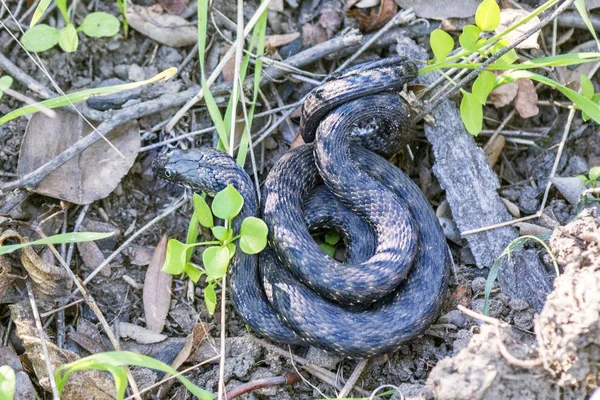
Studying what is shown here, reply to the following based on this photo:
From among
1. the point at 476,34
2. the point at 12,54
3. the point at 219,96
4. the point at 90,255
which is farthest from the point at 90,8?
the point at 476,34

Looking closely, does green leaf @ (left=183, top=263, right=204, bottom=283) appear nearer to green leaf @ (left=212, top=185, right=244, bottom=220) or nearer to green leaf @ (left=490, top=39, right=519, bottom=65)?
green leaf @ (left=212, top=185, right=244, bottom=220)

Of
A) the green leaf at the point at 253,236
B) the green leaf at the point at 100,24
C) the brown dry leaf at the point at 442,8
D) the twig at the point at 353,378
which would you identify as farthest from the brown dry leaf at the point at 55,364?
the brown dry leaf at the point at 442,8

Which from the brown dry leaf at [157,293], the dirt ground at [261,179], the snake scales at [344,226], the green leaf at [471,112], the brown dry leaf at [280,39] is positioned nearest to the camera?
the dirt ground at [261,179]

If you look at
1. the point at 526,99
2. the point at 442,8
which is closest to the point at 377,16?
the point at 442,8

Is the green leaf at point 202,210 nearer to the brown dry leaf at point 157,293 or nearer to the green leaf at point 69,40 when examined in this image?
the brown dry leaf at point 157,293

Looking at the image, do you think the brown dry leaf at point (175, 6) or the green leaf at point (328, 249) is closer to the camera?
the green leaf at point (328, 249)
